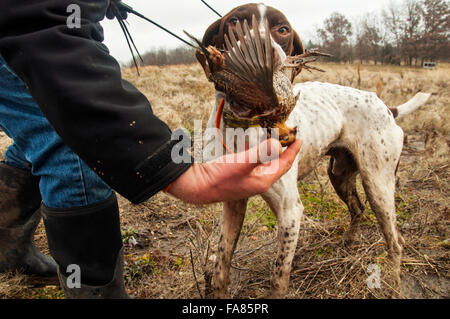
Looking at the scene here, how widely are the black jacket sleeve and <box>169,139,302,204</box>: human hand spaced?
4 cm

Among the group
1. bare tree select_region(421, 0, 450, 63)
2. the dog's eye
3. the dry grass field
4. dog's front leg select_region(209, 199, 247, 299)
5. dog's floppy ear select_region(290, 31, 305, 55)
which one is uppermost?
bare tree select_region(421, 0, 450, 63)

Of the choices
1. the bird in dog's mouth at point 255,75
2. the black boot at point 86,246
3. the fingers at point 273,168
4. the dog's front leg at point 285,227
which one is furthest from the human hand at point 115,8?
the dog's front leg at point 285,227

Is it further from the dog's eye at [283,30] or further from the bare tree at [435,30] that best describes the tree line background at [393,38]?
the dog's eye at [283,30]

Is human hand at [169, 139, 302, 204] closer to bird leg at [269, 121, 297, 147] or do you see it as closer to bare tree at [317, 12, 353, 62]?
bird leg at [269, 121, 297, 147]

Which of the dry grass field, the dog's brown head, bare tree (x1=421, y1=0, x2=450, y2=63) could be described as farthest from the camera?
bare tree (x1=421, y1=0, x2=450, y2=63)

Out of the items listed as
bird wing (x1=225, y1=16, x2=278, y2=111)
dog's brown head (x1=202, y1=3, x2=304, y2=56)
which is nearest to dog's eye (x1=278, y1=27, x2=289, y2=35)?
dog's brown head (x1=202, y1=3, x2=304, y2=56)

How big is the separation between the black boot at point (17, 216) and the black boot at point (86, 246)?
77cm

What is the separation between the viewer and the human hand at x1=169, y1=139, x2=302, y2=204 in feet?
2.85

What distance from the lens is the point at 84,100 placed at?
793mm

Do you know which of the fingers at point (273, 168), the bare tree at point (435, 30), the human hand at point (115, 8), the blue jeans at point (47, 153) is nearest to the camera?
the fingers at point (273, 168)

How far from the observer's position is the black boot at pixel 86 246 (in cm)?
117

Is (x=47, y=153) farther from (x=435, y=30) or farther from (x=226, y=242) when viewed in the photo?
(x=435, y=30)

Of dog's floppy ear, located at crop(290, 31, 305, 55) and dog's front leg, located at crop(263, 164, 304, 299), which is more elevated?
dog's floppy ear, located at crop(290, 31, 305, 55)

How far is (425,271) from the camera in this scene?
2848 millimetres
